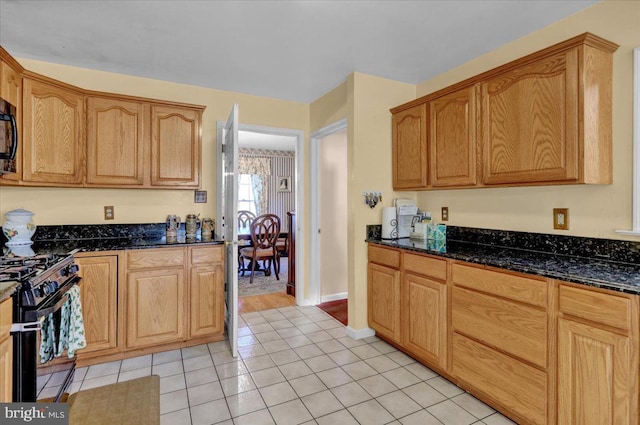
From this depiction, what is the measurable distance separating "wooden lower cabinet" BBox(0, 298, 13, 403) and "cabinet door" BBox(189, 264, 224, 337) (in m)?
1.44

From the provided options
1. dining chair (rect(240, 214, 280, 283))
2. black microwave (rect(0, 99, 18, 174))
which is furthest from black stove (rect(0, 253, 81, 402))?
dining chair (rect(240, 214, 280, 283))

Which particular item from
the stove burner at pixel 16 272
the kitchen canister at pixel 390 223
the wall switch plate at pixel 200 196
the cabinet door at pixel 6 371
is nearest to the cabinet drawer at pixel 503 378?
the kitchen canister at pixel 390 223

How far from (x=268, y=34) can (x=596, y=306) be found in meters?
2.44

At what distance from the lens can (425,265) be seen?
2336mm

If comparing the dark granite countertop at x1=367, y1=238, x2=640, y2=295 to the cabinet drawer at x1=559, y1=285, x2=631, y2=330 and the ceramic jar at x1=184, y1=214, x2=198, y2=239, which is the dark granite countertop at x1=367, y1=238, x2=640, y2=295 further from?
the ceramic jar at x1=184, y1=214, x2=198, y2=239

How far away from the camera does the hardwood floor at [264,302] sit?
375 centimetres

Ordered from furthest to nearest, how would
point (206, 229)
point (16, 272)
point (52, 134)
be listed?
1. point (206, 229)
2. point (52, 134)
3. point (16, 272)

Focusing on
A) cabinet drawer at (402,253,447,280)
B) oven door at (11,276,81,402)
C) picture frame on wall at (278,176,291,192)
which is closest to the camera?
oven door at (11,276,81,402)

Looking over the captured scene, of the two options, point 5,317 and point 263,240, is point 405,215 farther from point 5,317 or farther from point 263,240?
point 263,240

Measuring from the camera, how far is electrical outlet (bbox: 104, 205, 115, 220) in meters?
2.90

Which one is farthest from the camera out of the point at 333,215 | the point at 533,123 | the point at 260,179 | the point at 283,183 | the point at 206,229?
the point at 283,183

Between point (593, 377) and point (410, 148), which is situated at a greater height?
point (410, 148)

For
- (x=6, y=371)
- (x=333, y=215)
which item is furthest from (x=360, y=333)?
(x=6, y=371)

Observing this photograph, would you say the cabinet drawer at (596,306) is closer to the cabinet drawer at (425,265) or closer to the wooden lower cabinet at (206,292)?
the cabinet drawer at (425,265)
